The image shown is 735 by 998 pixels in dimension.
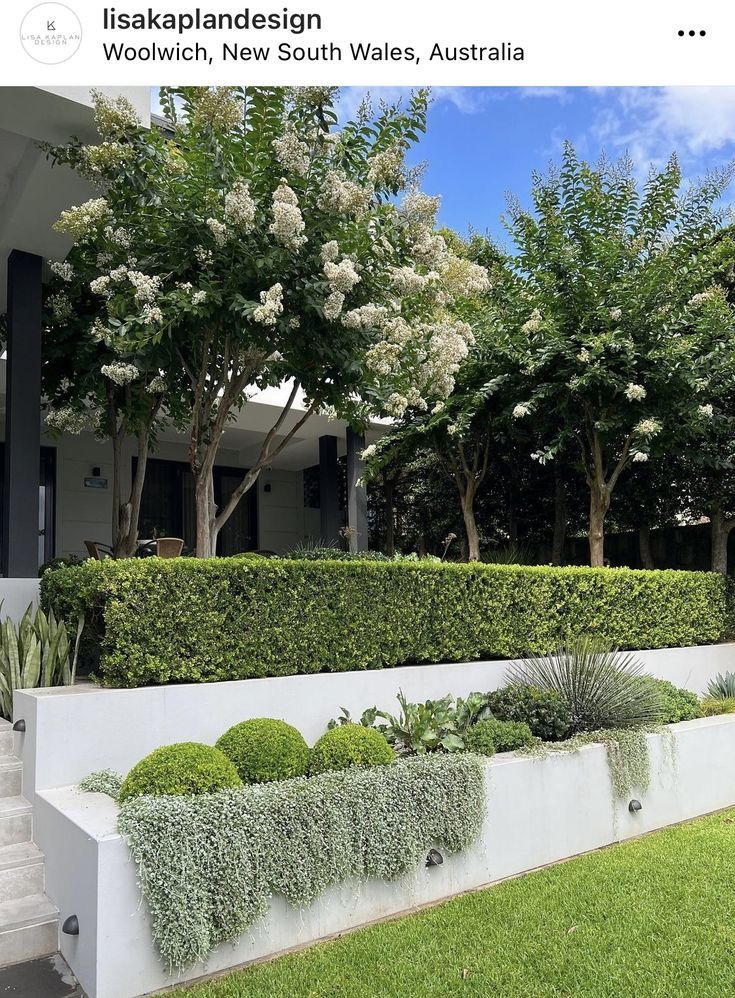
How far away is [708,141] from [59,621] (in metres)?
9.73

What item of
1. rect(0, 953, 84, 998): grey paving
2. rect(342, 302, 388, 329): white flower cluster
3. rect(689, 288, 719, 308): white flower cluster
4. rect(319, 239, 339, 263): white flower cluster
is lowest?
rect(0, 953, 84, 998): grey paving

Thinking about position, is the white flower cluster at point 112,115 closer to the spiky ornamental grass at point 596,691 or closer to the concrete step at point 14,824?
the concrete step at point 14,824

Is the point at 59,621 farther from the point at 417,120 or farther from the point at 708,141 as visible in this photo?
the point at 708,141

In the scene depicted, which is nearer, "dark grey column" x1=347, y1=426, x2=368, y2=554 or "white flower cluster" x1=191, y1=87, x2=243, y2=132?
"white flower cluster" x1=191, y1=87, x2=243, y2=132

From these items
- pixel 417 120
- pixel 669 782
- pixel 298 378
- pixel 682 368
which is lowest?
pixel 669 782

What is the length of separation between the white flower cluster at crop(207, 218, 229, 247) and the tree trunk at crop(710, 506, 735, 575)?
8.64m

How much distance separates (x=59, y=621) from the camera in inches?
225

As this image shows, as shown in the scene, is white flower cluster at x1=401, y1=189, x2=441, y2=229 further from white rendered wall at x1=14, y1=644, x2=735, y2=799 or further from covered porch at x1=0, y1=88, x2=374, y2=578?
white rendered wall at x1=14, y1=644, x2=735, y2=799

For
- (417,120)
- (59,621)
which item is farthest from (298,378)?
(59,621)

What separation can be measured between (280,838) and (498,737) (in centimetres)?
222

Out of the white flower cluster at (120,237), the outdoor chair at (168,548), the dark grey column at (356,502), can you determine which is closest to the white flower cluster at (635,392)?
the dark grey column at (356,502)

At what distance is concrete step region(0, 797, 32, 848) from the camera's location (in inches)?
163

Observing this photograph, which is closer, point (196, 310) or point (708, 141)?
point (196, 310)

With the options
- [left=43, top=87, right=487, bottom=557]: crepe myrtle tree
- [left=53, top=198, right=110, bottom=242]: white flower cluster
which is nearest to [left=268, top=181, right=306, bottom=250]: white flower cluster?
[left=43, top=87, right=487, bottom=557]: crepe myrtle tree
